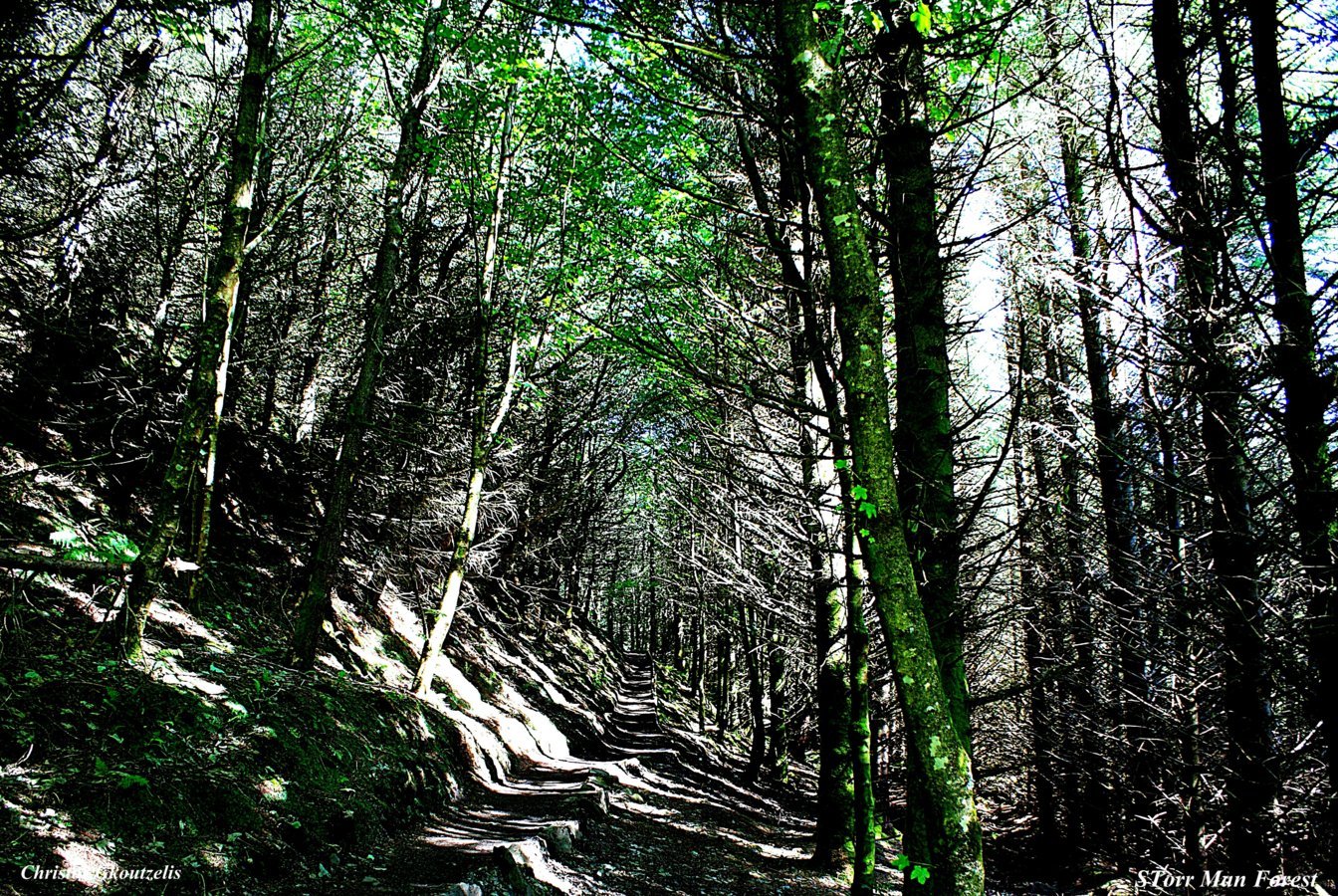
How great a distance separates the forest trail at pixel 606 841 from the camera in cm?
600

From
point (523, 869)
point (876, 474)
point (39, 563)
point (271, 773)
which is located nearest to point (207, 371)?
point (39, 563)

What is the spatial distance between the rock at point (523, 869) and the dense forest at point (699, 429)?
6cm

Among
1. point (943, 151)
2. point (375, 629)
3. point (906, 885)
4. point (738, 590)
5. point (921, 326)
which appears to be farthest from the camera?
point (375, 629)

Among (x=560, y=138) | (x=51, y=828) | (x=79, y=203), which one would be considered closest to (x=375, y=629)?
(x=79, y=203)

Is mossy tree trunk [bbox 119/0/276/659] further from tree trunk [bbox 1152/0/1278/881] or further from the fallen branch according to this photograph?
tree trunk [bbox 1152/0/1278/881]

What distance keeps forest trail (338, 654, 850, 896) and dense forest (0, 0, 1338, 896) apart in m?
0.11

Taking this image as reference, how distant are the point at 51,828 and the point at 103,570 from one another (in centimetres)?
171

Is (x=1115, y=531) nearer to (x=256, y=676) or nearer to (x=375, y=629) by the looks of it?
(x=256, y=676)

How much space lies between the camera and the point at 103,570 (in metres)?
3.64

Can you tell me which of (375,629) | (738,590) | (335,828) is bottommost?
(335,828)

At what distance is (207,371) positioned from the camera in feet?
20.2

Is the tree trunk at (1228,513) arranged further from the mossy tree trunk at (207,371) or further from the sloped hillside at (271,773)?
the mossy tree trunk at (207,371)

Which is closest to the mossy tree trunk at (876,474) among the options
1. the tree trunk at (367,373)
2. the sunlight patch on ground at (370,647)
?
the tree trunk at (367,373)

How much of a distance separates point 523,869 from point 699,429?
5.78 meters
